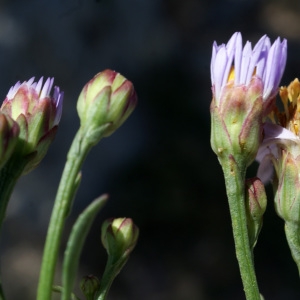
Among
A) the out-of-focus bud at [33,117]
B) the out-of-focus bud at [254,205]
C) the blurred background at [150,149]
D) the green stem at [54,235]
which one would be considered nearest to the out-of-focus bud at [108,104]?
the out-of-focus bud at [33,117]

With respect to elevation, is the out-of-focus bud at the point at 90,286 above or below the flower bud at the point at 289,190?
below

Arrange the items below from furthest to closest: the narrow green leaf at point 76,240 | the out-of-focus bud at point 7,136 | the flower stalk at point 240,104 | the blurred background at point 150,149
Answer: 1. the blurred background at point 150,149
2. the flower stalk at point 240,104
3. the out-of-focus bud at point 7,136
4. the narrow green leaf at point 76,240

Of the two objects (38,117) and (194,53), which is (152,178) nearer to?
(194,53)

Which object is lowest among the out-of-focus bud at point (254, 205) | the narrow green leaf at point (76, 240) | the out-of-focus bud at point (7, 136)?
the narrow green leaf at point (76, 240)

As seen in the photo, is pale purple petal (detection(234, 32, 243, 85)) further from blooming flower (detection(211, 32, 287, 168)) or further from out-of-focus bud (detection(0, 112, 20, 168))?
out-of-focus bud (detection(0, 112, 20, 168))

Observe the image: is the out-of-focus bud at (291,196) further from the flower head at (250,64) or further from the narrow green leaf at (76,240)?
the narrow green leaf at (76,240)

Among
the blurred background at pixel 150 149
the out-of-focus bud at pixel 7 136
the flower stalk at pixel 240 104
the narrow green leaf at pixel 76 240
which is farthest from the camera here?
the blurred background at pixel 150 149
